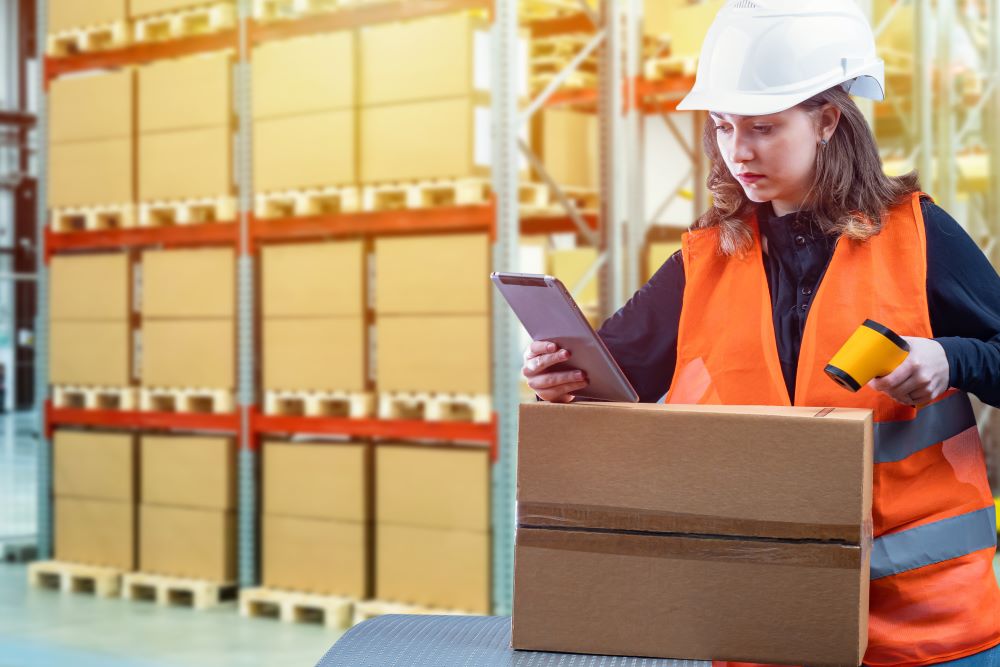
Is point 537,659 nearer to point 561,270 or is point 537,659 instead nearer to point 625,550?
point 625,550

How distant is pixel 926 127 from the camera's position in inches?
368

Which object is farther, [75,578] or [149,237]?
[75,578]

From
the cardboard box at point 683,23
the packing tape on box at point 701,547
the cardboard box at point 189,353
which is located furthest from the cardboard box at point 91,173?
the packing tape on box at point 701,547

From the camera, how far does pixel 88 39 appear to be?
26.9 ft

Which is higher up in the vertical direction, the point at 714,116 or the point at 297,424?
the point at 714,116

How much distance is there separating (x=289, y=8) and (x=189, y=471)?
9.17 ft

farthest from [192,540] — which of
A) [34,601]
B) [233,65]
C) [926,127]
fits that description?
[926,127]

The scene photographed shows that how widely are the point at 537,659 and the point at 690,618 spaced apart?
236 mm

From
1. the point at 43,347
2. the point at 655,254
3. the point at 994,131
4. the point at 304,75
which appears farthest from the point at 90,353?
the point at 994,131

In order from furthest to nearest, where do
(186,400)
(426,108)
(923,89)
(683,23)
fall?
1. (923,89)
2. (683,23)
3. (186,400)
4. (426,108)

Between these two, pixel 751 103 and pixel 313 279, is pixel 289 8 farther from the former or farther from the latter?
pixel 751 103

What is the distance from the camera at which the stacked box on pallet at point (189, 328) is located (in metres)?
7.44

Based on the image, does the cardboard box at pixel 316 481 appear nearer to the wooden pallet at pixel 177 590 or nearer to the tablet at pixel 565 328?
the wooden pallet at pixel 177 590

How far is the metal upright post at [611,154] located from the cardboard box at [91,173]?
2970 millimetres
